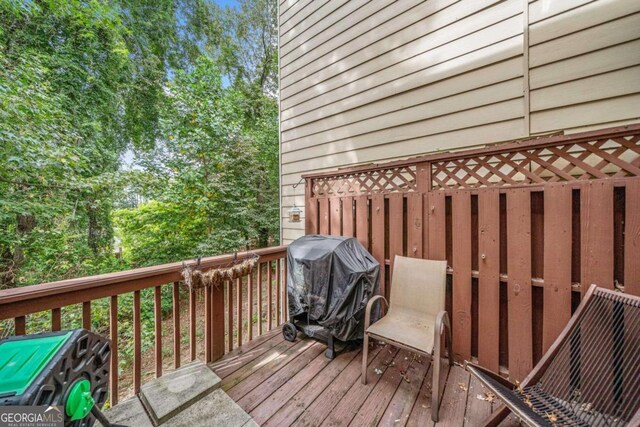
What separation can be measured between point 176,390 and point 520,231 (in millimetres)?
2900

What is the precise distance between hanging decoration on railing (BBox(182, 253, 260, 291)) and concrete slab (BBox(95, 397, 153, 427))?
83 centimetres

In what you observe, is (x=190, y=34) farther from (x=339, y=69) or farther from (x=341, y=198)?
(x=341, y=198)

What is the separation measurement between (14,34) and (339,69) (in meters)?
7.00

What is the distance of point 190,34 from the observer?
8.87 meters

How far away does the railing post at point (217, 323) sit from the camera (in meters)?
2.32

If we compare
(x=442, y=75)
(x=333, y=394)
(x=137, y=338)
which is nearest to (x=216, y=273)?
(x=137, y=338)

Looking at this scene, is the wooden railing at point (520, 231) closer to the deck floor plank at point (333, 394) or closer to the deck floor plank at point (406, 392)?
the deck floor plank at point (406, 392)

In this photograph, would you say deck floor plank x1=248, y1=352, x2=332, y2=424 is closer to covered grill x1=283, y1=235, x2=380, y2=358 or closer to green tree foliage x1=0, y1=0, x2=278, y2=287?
covered grill x1=283, y1=235, x2=380, y2=358

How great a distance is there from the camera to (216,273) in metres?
2.17

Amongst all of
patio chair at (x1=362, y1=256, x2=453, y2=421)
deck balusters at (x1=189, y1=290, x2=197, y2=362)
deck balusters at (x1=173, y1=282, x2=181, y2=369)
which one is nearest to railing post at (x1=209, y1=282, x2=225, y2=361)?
deck balusters at (x1=189, y1=290, x2=197, y2=362)

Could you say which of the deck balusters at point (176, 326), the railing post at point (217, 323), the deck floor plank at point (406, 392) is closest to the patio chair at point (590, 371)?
the deck floor plank at point (406, 392)

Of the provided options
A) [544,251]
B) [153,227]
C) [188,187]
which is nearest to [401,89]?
[544,251]

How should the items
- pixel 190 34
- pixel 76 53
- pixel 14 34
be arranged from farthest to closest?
pixel 190 34, pixel 76 53, pixel 14 34

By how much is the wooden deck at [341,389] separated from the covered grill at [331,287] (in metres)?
0.27
